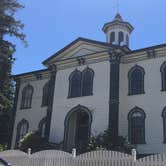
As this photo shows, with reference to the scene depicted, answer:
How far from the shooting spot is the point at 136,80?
28828 millimetres

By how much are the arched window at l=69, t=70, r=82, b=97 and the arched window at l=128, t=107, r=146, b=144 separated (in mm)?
5358

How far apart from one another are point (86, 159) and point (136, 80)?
13.8 m

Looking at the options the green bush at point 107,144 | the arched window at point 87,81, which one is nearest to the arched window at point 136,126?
the green bush at point 107,144

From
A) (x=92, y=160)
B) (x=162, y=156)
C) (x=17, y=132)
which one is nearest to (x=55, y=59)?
(x=17, y=132)

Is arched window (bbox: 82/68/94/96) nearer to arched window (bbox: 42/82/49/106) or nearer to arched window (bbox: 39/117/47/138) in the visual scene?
arched window (bbox: 42/82/49/106)

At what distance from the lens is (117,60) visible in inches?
1158

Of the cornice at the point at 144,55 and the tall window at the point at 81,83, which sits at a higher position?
the cornice at the point at 144,55

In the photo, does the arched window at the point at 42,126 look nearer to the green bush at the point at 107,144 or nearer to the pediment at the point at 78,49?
the pediment at the point at 78,49


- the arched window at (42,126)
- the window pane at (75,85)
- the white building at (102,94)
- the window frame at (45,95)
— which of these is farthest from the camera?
the window frame at (45,95)

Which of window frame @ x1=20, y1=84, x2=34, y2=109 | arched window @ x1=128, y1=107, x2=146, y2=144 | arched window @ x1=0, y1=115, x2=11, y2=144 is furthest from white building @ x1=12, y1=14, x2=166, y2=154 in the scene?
arched window @ x1=0, y1=115, x2=11, y2=144

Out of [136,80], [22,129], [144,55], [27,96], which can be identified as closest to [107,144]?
[136,80]

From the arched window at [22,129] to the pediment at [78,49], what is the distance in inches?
251

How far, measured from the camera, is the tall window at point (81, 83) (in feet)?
99.7

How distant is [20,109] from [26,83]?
2.79m
